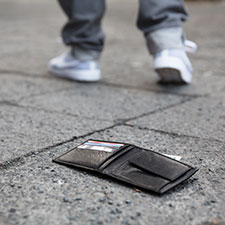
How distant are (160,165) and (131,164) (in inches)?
2.8

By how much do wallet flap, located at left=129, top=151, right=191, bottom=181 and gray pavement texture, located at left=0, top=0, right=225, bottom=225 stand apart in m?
0.03

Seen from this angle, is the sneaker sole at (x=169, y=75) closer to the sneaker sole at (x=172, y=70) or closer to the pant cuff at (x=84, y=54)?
the sneaker sole at (x=172, y=70)

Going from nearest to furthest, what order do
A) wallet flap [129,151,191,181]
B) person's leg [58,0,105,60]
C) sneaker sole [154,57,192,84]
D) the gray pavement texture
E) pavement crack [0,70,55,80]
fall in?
the gray pavement texture, wallet flap [129,151,191,181], sneaker sole [154,57,192,84], person's leg [58,0,105,60], pavement crack [0,70,55,80]

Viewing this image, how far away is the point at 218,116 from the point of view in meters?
1.50

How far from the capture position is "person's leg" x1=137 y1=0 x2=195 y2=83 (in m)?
1.83

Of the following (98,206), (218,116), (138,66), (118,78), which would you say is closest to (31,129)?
(98,206)

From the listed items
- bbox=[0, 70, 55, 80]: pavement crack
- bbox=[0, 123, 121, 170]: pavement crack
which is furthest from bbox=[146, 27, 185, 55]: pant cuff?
bbox=[0, 123, 121, 170]: pavement crack

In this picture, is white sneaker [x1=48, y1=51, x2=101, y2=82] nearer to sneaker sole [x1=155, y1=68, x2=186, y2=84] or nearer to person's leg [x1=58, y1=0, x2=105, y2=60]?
person's leg [x1=58, y1=0, x2=105, y2=60]

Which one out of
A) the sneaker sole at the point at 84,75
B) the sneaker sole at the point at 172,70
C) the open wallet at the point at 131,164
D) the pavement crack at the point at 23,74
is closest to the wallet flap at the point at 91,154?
the open wallet at the point at 131,164

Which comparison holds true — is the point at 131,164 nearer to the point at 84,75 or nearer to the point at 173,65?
the point at 173,65

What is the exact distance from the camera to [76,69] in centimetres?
208

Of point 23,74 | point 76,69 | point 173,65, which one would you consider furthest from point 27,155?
point 23,74

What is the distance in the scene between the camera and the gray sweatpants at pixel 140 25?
→ 72.7 inches

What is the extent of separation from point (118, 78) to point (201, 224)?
147cm
